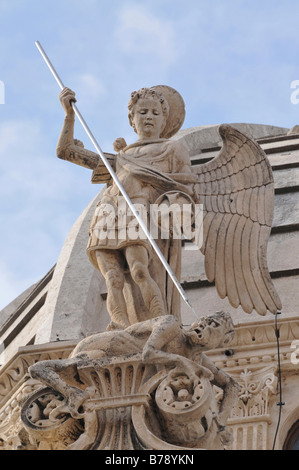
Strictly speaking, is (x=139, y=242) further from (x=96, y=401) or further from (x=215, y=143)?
(x=215, y=143)

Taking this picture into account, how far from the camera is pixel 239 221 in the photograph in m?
12.2

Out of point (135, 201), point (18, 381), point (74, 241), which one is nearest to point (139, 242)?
point (135, 201)

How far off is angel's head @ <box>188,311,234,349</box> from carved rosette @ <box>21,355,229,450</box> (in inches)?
17.3

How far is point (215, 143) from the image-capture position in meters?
21.5

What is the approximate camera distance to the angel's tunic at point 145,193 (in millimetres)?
11492

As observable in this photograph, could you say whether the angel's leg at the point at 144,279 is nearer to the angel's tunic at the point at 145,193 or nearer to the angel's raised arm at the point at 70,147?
the angel's tunic at the point at 145,193

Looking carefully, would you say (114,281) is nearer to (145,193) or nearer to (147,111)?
(145,193)

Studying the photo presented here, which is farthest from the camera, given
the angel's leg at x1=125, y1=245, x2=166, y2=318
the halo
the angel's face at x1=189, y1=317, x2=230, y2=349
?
the halo

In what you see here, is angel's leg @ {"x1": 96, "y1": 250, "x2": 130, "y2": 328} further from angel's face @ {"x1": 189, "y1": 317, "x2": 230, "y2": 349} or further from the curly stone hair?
the curly stone hair

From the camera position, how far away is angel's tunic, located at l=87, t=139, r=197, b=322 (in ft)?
37.7

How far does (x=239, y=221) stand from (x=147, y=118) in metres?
1.35

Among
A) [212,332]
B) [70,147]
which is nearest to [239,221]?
[70,147]

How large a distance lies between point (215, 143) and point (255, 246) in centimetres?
959

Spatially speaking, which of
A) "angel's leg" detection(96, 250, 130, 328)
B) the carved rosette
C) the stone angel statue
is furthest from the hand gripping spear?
the carved rosette
